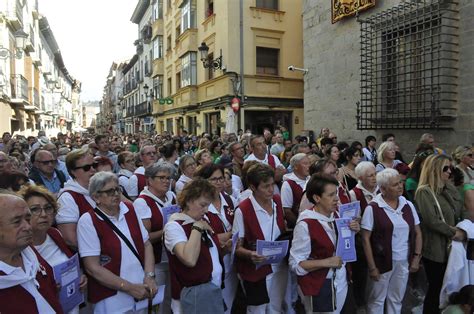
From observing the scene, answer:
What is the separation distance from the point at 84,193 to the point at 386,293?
3086 mm

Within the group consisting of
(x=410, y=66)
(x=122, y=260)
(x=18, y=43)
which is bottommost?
(x=122, y=260)

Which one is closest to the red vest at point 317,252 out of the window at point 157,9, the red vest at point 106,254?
the red vest at point 106,254

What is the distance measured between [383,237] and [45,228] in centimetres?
298

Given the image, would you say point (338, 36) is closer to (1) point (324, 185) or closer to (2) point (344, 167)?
(2) point (344, 167)

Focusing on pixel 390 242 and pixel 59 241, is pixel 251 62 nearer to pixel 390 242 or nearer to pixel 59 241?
pixel 390 242

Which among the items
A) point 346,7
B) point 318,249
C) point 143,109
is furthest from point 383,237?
point 143,109

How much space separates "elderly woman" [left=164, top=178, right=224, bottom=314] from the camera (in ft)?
9.43

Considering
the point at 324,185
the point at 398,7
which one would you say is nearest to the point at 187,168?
the point at 324,185

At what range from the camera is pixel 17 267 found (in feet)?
7.37

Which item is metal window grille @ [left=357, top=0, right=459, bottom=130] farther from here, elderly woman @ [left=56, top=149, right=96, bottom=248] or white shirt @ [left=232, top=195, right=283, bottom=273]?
elderly woman @ [left=56, top=149, right=96, bottom=248]

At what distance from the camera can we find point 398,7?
360 inches

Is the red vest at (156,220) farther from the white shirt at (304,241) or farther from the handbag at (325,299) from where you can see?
the handbag at (325,299)

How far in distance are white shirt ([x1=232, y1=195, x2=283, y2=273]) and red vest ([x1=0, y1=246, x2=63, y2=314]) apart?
1649 mm

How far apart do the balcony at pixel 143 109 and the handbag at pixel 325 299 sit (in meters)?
35.1
